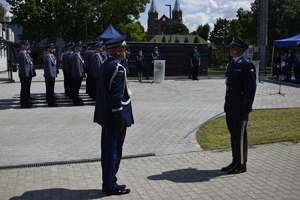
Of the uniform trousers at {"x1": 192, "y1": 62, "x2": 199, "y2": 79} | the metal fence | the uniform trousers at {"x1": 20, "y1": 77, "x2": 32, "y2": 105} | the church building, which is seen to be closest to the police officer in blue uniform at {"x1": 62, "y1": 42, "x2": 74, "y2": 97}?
the uniform trousers at {"x1": 20, "y1": 77, "x2": 32, "y2": 105}

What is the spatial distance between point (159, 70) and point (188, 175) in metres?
15.8

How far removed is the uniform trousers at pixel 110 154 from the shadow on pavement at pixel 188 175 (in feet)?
2.98

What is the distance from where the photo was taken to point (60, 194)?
5.02m

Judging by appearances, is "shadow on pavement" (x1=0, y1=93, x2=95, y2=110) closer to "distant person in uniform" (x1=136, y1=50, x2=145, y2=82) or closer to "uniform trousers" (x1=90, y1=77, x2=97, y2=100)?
"uniform trousers" (x1=90, y1=77, x2=97, y2=100)

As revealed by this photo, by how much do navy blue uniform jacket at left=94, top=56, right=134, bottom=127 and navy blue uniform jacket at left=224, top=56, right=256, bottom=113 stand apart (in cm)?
181

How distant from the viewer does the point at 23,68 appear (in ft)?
39.6

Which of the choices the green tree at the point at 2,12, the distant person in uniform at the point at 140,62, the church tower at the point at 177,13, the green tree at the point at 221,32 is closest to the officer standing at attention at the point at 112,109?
the distant person in uniform at the point at 140,62

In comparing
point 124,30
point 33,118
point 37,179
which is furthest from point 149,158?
point 124,30

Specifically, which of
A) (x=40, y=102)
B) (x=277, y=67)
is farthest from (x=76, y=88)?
(x=277, y=67)

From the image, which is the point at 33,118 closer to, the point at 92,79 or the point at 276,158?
the point at 92,79

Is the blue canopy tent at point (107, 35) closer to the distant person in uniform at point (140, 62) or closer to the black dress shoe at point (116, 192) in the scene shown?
the distant person in uniform at point (140, 62)

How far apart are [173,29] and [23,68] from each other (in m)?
129

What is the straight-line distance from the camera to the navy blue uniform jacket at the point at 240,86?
18.4 feet

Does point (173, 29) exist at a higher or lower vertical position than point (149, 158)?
higher
